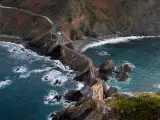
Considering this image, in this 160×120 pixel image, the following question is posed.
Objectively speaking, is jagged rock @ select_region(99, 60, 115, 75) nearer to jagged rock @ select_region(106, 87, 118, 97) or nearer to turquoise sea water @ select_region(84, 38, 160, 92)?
turquoise sea water @ select_region(84, 38, 160, 92)

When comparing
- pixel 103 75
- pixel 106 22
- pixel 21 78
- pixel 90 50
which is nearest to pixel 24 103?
pixel 21 78

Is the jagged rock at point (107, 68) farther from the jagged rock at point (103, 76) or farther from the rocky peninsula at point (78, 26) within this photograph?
the jagged rock at point (103, 76)

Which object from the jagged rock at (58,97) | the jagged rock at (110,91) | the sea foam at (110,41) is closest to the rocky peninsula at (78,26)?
the jagged rock at (110,91)

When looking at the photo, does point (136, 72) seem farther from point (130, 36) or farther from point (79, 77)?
point (130, 36)

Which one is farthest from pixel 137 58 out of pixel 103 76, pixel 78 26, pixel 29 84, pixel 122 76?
pixel 29 84

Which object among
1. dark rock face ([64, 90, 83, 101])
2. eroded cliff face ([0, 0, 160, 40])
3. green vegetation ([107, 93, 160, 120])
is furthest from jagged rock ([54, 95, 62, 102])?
green vegetation ([107, 93, 160, 120])

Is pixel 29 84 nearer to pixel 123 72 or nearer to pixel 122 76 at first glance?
pixel 122 76
